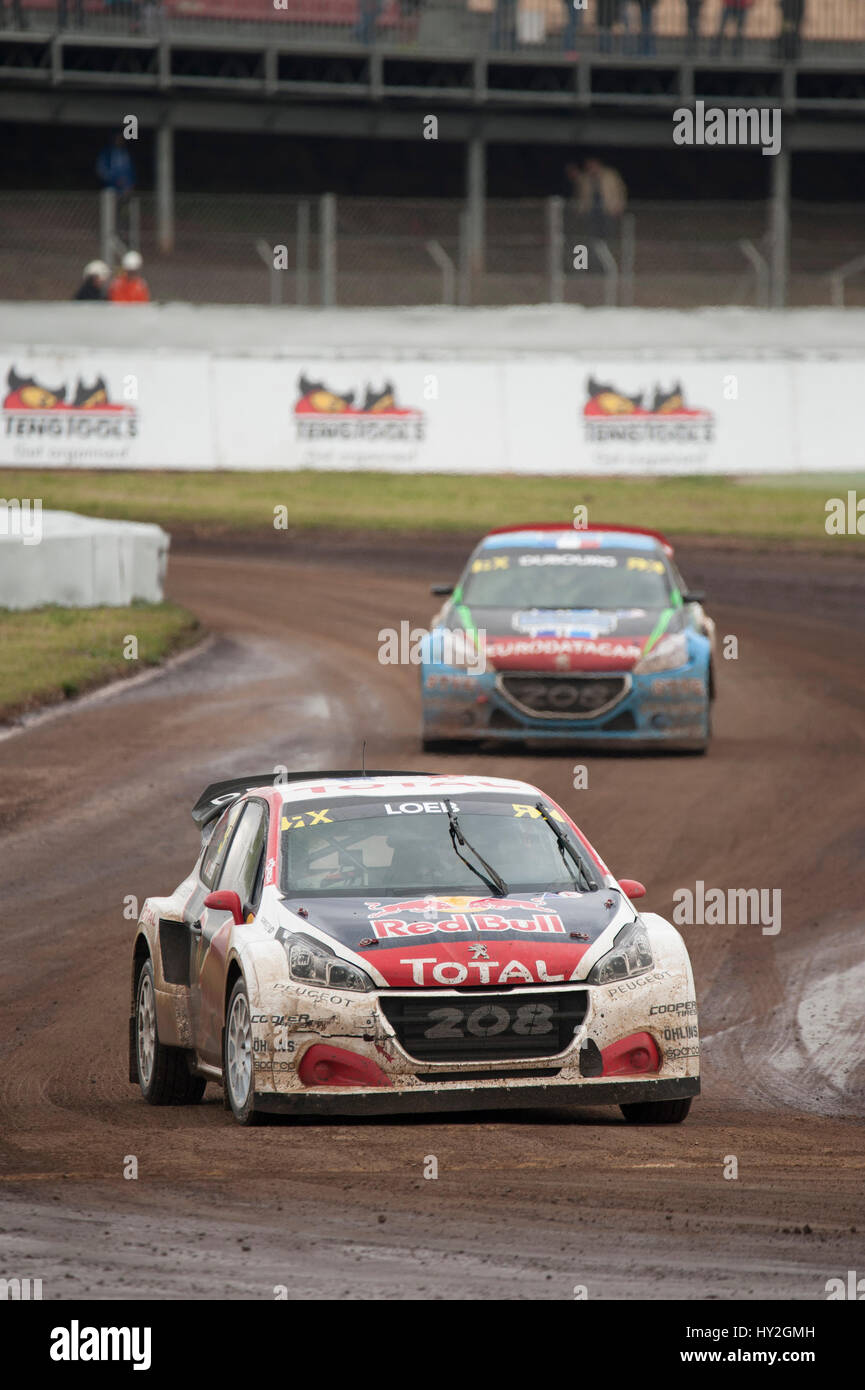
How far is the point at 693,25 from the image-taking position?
4134cm

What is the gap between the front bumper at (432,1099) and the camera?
716cm

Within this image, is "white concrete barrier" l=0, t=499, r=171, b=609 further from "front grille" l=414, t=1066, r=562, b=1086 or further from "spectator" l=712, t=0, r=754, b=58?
"spectator" l=712, t=0, r=754, b=58

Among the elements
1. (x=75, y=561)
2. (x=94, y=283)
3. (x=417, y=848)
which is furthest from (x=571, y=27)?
(x=417, y=848)

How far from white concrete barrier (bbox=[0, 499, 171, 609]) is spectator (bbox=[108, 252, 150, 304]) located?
12363 millimetres

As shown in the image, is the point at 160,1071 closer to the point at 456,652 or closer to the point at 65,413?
the point at 456,652

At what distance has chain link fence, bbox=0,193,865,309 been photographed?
1421 inches

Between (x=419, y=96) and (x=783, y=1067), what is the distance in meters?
35.3

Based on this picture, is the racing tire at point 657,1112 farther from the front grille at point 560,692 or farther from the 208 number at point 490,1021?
the front grille at point 560,692

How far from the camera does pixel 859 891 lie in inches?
467

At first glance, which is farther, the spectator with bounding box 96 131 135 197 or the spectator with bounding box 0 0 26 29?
the spectator with bounding box 0 0 26 29

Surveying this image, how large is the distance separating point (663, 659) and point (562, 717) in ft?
2.80
